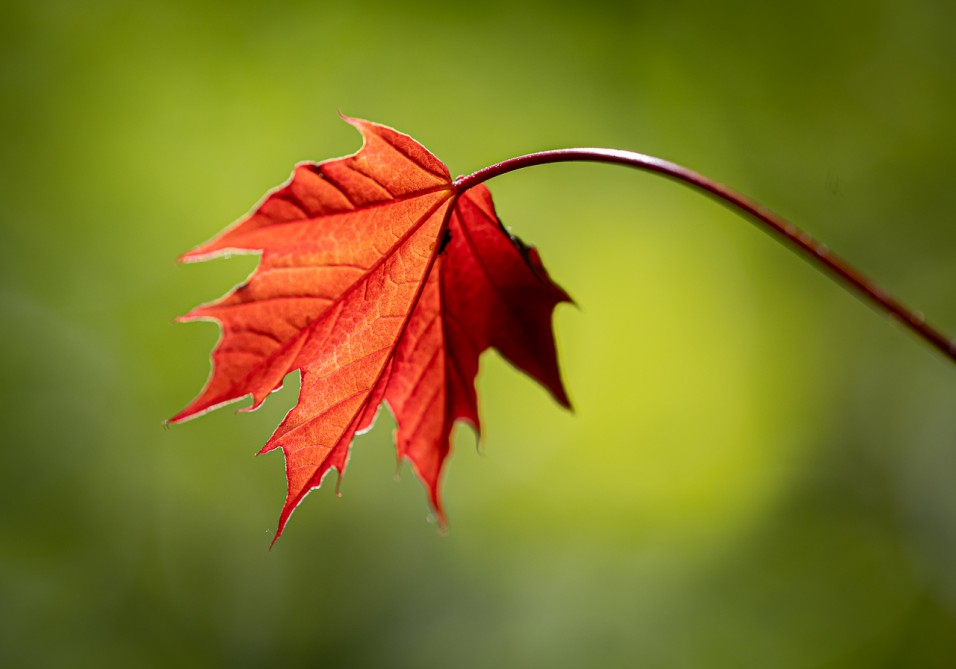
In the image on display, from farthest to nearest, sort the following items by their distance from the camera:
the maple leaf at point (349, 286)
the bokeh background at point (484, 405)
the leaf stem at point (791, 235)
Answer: the bokeh background at point (484, 405)
the maple leaf at point (349, 286)
the leaf stem at point (791, 235)

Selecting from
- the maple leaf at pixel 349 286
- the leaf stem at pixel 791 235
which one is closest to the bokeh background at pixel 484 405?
the maple leaf at pixel 349 286

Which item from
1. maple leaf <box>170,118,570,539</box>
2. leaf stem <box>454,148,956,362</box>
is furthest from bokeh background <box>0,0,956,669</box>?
leaf stem <box>454,148,956,362</box>

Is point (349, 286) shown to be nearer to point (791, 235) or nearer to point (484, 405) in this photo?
point (791, 235)

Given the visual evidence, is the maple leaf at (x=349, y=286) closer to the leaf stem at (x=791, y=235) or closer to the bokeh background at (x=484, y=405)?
the leaf stem at (x=791, y=235)

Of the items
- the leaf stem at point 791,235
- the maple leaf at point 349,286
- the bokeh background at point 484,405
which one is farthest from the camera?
the bokeh background at point 484,405

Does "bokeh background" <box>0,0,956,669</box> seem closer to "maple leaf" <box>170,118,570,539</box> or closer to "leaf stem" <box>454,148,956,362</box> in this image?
"maple leaf" <box>170,118,570,539</box>

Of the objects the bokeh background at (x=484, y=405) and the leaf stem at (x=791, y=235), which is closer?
the leaf stem at (x=791, y=235)
